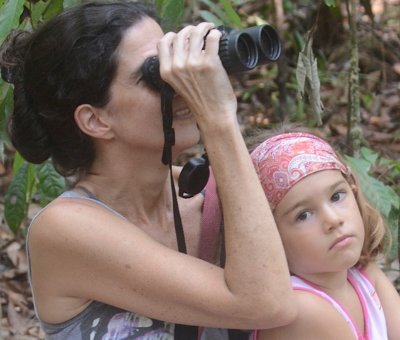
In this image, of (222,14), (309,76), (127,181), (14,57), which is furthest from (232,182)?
(222,14)

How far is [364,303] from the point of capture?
203cm

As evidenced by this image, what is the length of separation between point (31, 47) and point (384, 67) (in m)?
3.66

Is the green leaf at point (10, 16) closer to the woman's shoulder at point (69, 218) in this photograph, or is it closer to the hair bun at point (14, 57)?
the hair bun at point (14, 57)

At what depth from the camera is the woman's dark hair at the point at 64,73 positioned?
185 cm

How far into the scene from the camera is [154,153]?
1.90 metres

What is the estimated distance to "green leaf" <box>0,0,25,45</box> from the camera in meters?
2.22

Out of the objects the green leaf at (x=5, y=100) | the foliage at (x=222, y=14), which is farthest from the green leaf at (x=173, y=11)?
the green leaf at (x=5, y=100)

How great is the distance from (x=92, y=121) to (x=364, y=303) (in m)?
0.75

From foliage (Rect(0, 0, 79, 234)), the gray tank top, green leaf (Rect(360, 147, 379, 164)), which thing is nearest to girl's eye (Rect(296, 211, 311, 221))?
the gray tank top

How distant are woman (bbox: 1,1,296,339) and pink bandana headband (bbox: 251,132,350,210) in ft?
0.43

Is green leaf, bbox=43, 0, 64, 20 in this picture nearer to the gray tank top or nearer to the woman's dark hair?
the woman's dark hair

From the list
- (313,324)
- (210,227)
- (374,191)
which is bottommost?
(374,191)

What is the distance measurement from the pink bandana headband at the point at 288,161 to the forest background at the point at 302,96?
0.23 metres

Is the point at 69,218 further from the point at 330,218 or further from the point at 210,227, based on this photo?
the point at 330,218
